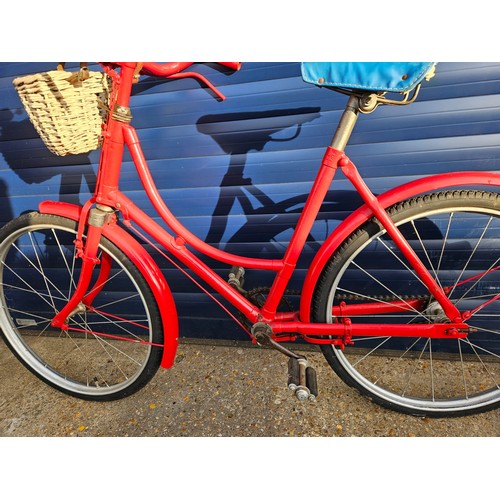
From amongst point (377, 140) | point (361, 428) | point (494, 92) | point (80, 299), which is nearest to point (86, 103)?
point (80, 299)

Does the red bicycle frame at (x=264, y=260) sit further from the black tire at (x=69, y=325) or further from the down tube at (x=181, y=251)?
the black tire at (x=69, y=325)

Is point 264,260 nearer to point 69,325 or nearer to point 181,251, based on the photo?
point 181,251

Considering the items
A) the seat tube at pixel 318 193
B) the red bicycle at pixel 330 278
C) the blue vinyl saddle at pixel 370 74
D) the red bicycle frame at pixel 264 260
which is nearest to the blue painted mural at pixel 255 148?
the red bicycle at pixel 330 278

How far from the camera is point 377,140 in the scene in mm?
1782

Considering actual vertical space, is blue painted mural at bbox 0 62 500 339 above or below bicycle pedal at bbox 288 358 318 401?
above

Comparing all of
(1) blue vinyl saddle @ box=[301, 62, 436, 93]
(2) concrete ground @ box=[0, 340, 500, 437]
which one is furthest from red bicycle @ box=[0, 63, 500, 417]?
(2) concrete ground @ box=[0, 340, 500, 437]

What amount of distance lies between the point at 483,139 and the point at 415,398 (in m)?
1.39

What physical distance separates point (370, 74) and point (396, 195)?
1.57 feet

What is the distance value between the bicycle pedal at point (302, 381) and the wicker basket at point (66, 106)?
1418 mm

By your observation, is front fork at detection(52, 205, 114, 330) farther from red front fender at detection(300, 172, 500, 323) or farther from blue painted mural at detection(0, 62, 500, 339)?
red front fender at detection(300, 172, 500, 323)

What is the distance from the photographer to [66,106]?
4.49 ft

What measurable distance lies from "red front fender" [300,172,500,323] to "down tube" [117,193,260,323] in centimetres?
33

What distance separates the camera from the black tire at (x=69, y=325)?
6.53 ft

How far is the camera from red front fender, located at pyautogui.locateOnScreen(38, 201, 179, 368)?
160cm
